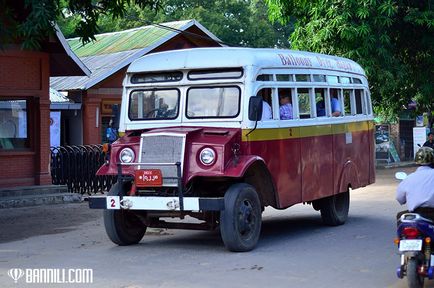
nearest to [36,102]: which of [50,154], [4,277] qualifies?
[50,154]

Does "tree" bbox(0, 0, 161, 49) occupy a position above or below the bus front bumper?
above

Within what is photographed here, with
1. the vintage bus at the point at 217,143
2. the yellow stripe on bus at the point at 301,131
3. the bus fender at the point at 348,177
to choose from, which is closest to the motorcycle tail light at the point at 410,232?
the vintage bus at the point at 217,143

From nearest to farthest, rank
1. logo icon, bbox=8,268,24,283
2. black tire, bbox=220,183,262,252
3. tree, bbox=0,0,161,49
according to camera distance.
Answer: logo icon, bbox=8,268,24,283 < black tire, bbox=220,183,262,252 < tree, bbox=0,0,161,49

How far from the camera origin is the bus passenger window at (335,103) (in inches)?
500

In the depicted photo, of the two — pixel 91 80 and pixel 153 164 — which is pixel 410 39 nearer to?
pixel 91 80

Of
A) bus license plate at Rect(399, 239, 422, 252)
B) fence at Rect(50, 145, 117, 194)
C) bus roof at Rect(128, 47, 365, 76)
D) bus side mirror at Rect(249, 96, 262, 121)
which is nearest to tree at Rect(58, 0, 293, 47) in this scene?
fence at Rect(50, 145, 117, 194)

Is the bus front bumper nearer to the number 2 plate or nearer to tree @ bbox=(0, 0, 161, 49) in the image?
the number 2 plate

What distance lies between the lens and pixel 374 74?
2208cm

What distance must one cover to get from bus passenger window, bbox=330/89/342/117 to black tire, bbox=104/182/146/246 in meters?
4.04

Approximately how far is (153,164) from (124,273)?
6.17 ft

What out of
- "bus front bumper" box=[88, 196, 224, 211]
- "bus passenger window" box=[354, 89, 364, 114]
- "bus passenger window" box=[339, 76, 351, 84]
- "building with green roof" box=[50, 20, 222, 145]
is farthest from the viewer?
"building with green roof" box=[50, 20, 222, 145]

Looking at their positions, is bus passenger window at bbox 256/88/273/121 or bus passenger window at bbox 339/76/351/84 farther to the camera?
bus passenger window at bbox 339/76/351/84

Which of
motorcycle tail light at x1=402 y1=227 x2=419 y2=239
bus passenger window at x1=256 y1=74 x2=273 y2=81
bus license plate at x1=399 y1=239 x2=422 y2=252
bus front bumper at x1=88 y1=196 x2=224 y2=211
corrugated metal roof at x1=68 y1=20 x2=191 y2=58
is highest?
corrugated metal roof at x1=68 y1=20 x2=191 y2=58

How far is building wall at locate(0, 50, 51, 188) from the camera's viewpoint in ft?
56.6
